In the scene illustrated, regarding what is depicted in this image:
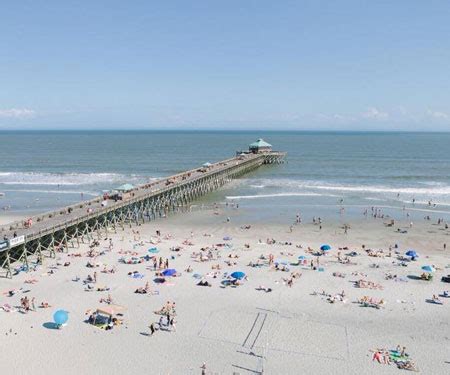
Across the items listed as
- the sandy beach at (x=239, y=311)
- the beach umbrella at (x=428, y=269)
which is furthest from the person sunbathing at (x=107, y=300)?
the beach umbrella at (x=428, y=269)

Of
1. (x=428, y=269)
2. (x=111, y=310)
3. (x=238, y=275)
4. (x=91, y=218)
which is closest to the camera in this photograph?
(x=111, y=310)

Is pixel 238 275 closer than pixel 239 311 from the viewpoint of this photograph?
No

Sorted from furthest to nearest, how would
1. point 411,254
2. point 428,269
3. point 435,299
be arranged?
point 411,254 → point 428,269 → point 435,299

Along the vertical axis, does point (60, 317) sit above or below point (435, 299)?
below

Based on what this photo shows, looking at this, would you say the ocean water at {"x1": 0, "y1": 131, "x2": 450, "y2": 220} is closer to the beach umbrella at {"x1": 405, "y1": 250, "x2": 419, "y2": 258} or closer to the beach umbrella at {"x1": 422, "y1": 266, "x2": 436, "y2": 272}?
the beach umbrella at {"x1": 405, "y1": 250, "x2": 419, "y2": 258}

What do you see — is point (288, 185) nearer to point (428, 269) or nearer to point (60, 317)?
point (428, 269)

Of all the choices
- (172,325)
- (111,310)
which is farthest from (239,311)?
(111,310)

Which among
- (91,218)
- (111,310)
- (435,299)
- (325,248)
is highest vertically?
(91,218)
